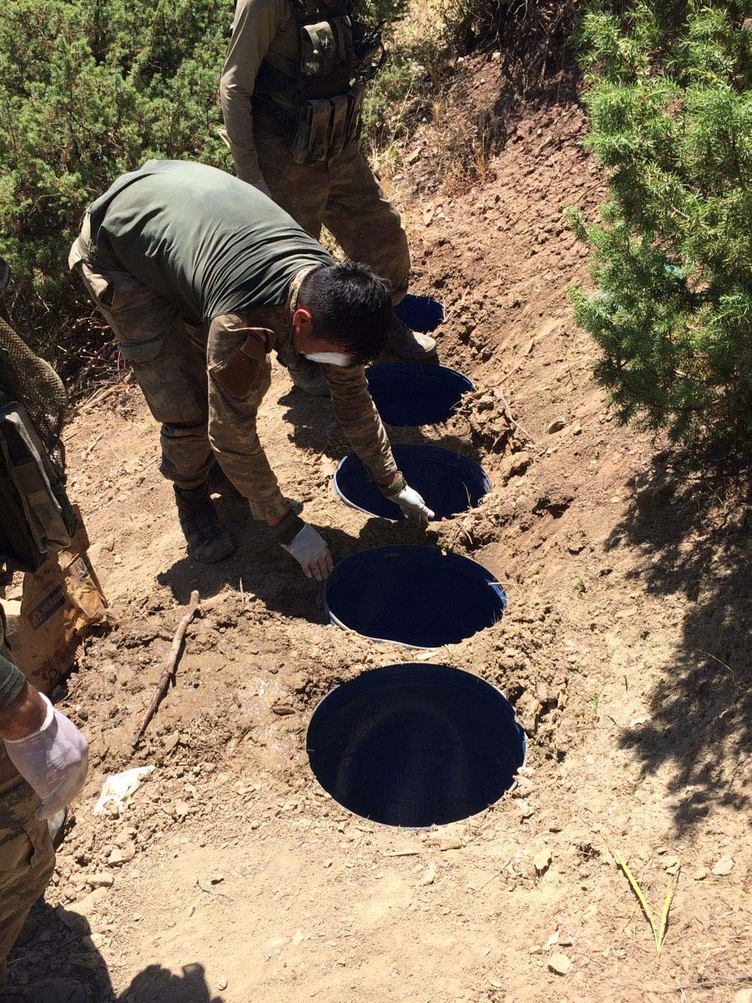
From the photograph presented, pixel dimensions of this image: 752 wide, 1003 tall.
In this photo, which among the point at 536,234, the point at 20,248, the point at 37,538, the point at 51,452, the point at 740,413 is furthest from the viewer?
the point at 20,248

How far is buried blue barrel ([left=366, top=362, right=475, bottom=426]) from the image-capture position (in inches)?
175

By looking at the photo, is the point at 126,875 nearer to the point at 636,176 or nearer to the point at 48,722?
the point at 48,722

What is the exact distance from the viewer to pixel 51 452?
262cm

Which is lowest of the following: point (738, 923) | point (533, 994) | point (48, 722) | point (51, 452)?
point (533, 994)

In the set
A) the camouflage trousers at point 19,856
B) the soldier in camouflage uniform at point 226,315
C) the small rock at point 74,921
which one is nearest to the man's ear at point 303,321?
the soldier in camouflage uniform at point 226,315

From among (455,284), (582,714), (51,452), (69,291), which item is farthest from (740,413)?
(69,291)

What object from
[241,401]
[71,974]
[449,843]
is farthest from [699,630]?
[71,974]

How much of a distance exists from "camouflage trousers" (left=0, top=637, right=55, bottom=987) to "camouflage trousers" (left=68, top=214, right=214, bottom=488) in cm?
162

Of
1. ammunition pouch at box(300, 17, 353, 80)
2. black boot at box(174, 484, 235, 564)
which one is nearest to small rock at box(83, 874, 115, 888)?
black boot at box(174, 484, 235, 564)

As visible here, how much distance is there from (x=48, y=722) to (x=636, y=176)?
194cm

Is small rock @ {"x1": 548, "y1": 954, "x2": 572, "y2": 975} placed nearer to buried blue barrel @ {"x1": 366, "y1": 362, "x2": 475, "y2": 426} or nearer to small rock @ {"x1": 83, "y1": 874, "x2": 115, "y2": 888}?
small rock @ {"x1": 83, "y1": 874, "x2": 115, "y2": 888}

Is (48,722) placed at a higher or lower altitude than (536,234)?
lower

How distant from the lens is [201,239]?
317cm

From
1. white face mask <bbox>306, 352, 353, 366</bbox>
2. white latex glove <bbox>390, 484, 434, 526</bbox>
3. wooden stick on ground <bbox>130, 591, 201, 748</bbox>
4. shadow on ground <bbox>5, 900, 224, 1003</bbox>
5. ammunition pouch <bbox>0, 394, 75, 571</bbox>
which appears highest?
white face mask <bbox>306, 352, 353, 366</bbox>
